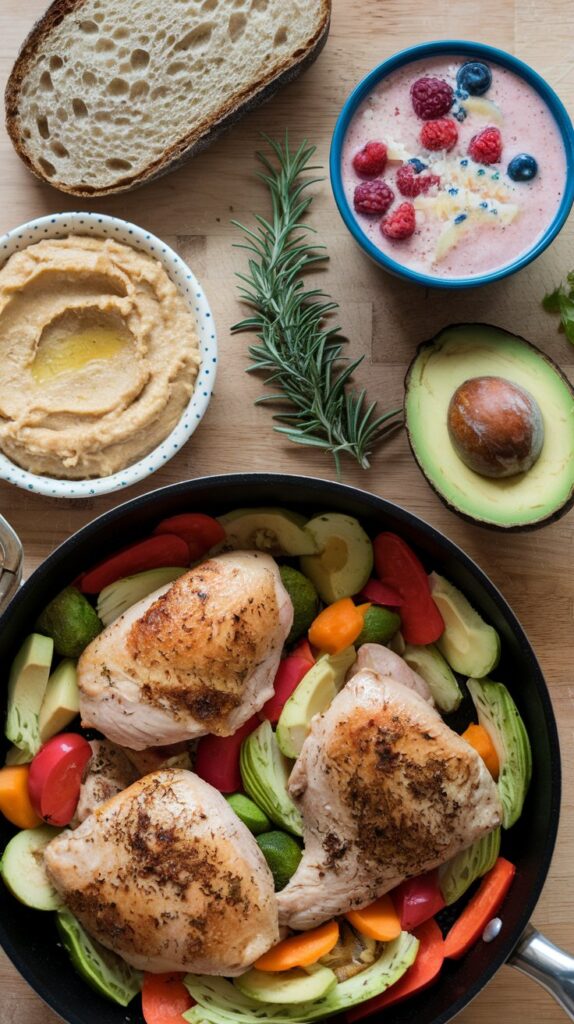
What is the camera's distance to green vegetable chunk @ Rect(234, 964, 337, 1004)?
2119 millimetres

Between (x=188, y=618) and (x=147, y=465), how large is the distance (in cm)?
38

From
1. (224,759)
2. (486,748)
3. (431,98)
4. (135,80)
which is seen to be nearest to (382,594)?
(486,748)

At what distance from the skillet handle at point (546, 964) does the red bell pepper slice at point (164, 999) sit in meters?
0.70

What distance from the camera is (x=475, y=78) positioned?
2238 mm

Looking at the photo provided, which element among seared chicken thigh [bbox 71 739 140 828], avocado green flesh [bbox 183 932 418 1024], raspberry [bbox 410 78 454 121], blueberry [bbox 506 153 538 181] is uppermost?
raspberry [bbox 410 78 454 121]

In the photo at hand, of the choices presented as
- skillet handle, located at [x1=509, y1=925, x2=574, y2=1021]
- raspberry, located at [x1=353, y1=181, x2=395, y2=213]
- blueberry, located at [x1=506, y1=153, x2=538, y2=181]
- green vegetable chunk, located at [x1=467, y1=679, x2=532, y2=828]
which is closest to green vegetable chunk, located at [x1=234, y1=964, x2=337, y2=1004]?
skillet handle, located at [x1=509, y1=925, x2=574, y2=1021]

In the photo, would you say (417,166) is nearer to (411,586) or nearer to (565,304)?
(565,304)

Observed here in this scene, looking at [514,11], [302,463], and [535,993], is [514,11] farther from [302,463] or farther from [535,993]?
[535,993]

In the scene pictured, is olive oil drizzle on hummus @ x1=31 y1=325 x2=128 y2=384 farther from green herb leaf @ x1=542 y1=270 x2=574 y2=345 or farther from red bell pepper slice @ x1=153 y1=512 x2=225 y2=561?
green herb leaf @ x1=542 y1=270 x2=574 y2=345

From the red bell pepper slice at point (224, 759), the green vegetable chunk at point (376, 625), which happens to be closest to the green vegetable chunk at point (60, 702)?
the red bell pepper slice at point (224, 759)

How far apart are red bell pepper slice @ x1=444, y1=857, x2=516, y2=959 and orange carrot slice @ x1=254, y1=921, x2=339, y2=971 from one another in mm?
254

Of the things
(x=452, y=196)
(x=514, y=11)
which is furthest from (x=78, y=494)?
(x=514, y=11)

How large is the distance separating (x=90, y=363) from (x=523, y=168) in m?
1.04

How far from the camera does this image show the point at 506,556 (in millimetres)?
2443
